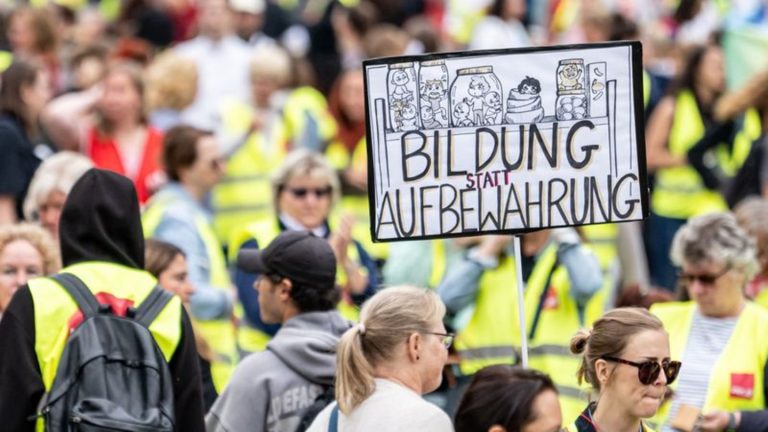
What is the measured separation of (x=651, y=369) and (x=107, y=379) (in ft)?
5.83

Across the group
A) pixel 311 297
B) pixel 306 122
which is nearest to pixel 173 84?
pixel 306 122

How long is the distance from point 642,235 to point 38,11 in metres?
4.70

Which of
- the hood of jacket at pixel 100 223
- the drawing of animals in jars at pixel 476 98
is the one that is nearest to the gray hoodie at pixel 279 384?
the hood of jacket at pixel 100 223

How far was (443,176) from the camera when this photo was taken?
21.5ft

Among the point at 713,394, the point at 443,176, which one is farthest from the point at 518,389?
A: the point at 713,394

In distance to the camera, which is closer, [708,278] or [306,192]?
[708,278]

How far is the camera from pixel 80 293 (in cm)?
632

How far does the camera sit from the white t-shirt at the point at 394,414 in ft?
18.6

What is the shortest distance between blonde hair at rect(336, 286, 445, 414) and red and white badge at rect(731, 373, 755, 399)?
6.33ft

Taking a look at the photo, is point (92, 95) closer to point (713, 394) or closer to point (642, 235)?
point (642, 235)

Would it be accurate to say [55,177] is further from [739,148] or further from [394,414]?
[739,148]

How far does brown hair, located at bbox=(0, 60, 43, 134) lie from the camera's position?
11.0 metres

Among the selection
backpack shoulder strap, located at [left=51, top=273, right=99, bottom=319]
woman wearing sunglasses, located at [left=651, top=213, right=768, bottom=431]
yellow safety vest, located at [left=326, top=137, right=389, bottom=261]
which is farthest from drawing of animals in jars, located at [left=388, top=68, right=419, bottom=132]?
yellow safety vest, located at [left=326, top=137, right=389, bottom=261]

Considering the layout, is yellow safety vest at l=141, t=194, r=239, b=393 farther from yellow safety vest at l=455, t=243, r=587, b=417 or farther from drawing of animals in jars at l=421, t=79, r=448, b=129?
drawing of animals in jars at l=421, t=79, r=448, b=129
